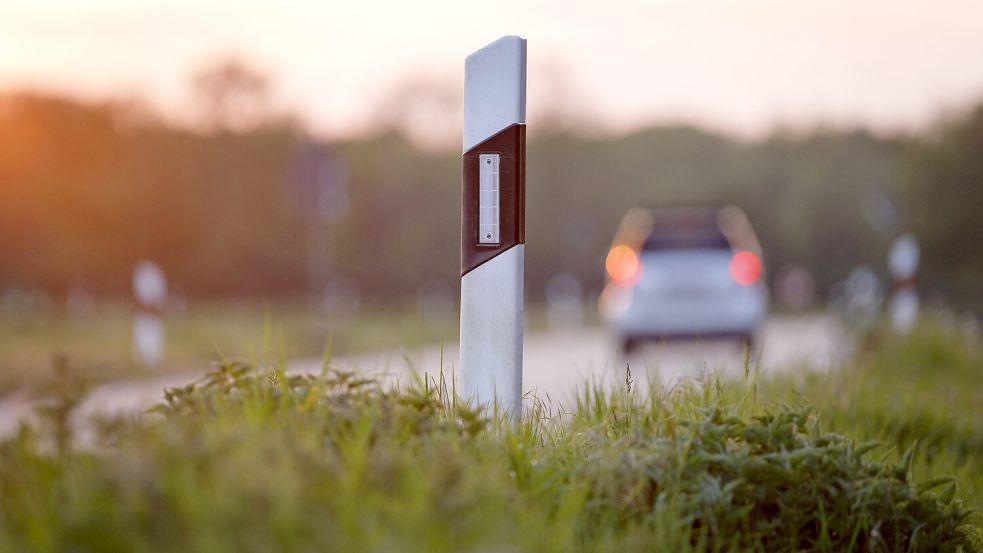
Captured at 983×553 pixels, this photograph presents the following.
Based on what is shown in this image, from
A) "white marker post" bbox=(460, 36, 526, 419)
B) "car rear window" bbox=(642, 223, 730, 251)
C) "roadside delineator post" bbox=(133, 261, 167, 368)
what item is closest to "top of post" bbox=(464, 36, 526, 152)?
"white marker post" bbox=(460, 36, 526, 419)

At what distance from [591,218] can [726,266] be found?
3154cm

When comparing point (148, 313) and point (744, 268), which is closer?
point (744, 268)

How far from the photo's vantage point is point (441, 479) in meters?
2.85

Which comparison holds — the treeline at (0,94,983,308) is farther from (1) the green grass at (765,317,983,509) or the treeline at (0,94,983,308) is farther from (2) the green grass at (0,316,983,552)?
(2) the green grass at (0,316,983,552)

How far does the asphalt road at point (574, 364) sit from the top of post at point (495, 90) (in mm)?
859

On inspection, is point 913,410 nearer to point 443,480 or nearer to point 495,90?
point 495,90

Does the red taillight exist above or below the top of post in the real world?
below

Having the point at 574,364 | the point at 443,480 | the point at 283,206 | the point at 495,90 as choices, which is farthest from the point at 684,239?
the point at 283,206

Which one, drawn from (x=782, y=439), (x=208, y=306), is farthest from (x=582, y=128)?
(x=782, y=439)

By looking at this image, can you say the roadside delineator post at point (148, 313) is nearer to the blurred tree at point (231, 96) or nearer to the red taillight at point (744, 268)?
the red taillight at point (744, 268)

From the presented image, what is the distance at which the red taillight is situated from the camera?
14.9 metres

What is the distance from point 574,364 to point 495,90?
1112mm

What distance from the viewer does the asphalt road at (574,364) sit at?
466 cm

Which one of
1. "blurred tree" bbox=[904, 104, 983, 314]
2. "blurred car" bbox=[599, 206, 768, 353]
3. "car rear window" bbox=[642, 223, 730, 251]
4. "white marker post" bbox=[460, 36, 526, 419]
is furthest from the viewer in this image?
"blurred tree" bbox=[904, 104, 983, 314]
